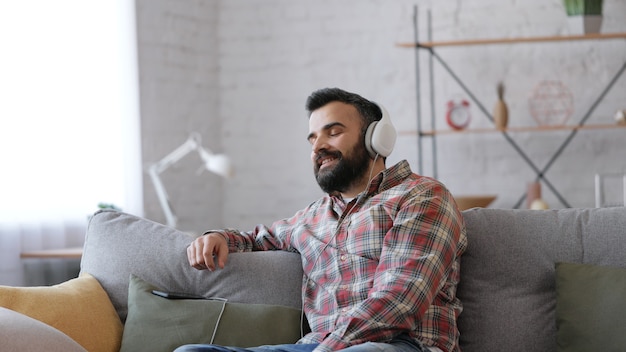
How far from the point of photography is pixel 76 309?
7.84 ft

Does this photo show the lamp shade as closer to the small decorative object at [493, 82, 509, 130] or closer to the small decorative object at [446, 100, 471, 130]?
the small decorative object at [446, 100, 471, 130]

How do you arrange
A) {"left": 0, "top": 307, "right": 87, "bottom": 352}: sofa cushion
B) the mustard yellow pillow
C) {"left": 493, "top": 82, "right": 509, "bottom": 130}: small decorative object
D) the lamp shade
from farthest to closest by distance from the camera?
{"left": 493, "top": 82, "right": 509, "bottom": 130}: small decorative object → the lamp shade → the mustard yellow pillow → {"left": 0, "top": 307, "right": 87, "bottom": 352}: sofa cushion

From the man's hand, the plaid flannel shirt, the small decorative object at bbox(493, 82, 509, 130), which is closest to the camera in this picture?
the plaid flannel shirt

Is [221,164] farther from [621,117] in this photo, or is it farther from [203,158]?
[621,117]

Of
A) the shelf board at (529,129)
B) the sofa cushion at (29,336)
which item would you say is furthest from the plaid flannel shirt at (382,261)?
the shelf board at (529,129)

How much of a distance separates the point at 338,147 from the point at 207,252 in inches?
19.3

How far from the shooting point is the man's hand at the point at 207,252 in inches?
98.0

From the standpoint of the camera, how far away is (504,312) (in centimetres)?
234

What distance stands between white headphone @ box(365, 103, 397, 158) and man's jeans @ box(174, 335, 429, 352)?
63 cm

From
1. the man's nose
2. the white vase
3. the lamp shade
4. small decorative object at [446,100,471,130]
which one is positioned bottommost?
the lamp shade

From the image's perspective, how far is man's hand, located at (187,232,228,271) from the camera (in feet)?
8.16

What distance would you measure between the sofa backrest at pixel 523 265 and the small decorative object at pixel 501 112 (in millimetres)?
2269

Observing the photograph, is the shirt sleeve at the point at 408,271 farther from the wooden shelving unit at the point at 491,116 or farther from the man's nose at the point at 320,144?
the wooden shelving unit at the point at 491,116

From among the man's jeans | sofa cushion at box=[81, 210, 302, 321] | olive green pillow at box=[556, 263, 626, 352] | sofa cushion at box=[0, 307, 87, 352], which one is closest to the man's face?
sofa cushion at box=[81, 210, 302, 321]
